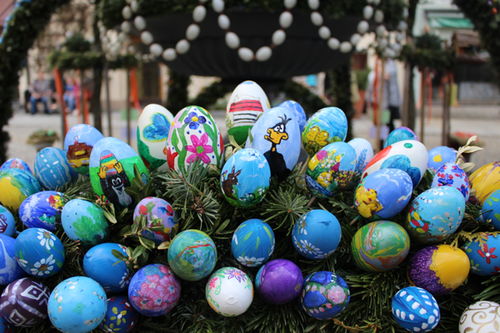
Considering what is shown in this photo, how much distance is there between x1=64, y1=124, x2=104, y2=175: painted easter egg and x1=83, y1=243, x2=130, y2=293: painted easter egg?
25cm

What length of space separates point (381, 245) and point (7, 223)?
76cm

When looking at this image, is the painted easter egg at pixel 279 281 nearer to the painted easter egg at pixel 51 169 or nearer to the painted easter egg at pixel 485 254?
the painted easter egg at pixel 485 254

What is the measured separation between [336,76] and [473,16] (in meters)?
1.36

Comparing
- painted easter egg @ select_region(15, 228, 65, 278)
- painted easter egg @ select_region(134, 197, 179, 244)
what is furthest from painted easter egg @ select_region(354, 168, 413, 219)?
painted easter egg @ select_region(15, 228, 65, 278)

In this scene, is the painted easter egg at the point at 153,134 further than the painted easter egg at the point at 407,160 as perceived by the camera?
Yes

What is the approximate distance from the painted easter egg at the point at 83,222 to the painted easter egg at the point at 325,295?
16.7 inches

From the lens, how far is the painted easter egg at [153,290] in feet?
2.91

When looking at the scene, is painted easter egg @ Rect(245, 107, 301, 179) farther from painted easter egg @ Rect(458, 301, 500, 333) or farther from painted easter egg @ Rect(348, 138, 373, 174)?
painted easter egg @ Rect(458, 301, 500, 333)

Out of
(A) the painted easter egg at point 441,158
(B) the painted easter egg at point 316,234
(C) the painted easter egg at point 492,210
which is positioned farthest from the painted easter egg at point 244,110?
(C) the painted easter egg at point 492,210

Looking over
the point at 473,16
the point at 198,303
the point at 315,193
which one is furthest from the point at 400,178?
the point at 473,16

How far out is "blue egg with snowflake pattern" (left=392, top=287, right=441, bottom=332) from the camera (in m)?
0.86

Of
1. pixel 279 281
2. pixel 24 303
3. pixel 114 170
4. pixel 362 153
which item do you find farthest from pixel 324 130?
pixel 24 303

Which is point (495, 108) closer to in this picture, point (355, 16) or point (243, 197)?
point (355, 16)

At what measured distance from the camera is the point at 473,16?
254cm
